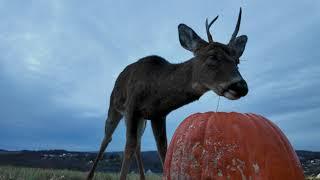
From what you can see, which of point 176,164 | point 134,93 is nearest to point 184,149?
point 176,164

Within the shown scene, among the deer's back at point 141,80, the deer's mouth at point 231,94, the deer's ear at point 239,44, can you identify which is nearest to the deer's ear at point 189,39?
the deer's ear at point 239,44

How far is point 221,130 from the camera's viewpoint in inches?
191

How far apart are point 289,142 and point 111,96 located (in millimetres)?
5504

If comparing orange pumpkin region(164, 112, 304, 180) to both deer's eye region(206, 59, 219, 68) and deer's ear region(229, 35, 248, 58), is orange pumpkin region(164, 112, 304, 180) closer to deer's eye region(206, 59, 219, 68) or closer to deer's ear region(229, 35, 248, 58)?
deer's eye region(206, 59, 219, 68)

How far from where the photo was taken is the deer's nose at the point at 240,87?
6.09 meters

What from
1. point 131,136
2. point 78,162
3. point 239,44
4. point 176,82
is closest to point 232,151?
point 176,82

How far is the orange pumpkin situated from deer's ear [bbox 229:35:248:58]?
2.32 m

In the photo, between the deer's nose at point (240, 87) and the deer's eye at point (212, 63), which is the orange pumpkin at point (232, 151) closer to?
the deer's nose at point (240, 87)

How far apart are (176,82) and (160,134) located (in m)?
1.08

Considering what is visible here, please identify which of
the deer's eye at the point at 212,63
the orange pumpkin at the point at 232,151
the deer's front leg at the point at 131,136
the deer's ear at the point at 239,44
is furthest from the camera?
the deer's front leg at the point at 131,136

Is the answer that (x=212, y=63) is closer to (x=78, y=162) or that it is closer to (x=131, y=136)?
(x=131, y=136)

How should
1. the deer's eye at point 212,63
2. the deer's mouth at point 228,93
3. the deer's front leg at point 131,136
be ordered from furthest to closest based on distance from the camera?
the deer's front leg at point 131,136, the deer's eye at point 212,63, the deer's mouth at point 228,93

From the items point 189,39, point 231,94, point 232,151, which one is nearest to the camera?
point 232,151

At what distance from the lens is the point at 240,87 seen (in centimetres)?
617
